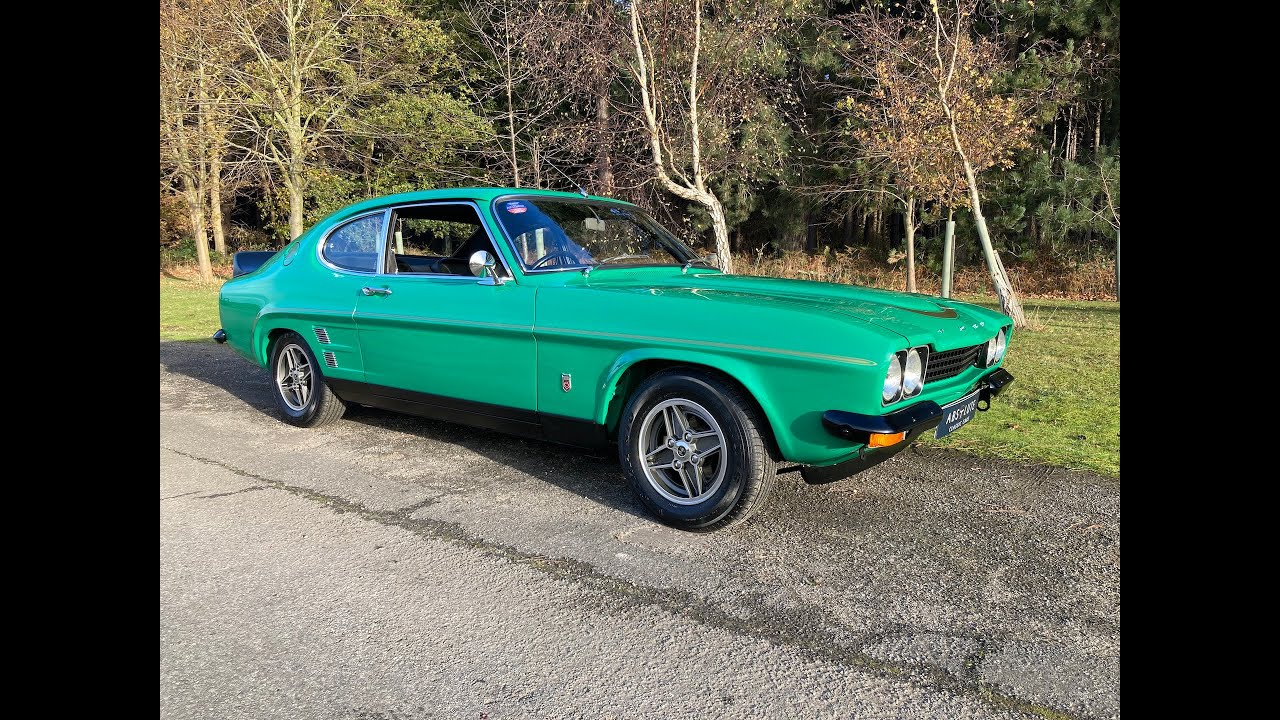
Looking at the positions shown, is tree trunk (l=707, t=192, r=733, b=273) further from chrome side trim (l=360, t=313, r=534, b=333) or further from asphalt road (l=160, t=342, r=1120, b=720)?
asphalt road (l=160, t=342, r=1120, b=720)

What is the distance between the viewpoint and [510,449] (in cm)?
491

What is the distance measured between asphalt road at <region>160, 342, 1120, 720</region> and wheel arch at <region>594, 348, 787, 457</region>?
1.52 ft

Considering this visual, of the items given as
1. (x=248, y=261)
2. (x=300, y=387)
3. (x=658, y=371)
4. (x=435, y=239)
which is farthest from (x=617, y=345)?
(x=248, y=261)

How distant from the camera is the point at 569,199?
4.88m

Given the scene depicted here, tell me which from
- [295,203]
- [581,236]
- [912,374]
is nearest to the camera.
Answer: [912,374]

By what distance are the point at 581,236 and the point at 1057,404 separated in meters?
3.89

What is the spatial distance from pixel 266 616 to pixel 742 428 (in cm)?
195

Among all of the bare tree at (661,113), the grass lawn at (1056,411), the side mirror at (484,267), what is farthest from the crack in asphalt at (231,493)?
the bare tree at (661,113)

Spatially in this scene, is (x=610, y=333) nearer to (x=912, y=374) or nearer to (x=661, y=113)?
(x=912, y=374)

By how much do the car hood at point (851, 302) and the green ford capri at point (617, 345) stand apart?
2cm

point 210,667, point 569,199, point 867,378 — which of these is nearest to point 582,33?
point 569,199

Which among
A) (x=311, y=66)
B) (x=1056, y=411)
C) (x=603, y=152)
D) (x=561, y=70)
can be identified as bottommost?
(x=1056, y=411)
